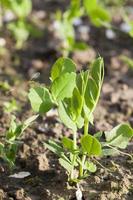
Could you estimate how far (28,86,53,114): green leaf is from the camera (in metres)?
1.64

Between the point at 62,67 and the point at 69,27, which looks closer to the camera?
the point at 62,67

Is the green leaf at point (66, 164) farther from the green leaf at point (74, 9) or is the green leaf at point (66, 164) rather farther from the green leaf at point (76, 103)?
the green leaf at point (74, 9)

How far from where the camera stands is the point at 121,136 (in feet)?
5.37

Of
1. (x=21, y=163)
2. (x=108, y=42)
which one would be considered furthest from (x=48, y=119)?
(x=108, y=42)

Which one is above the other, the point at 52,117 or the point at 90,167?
the point at 52,117

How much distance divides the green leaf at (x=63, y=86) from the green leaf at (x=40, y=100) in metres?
0.02

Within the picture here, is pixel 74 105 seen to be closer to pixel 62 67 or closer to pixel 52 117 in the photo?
pixel 62 67

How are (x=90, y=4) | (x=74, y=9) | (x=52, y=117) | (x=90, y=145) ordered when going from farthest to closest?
(x=74, y=9) < (x=90, y=4) < (x=52, y=117) < (x=90, y=145)

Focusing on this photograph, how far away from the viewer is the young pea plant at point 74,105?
63.0 inches

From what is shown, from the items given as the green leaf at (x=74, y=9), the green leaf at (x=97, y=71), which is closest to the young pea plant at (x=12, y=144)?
the green leaf at (x=97, y=71)

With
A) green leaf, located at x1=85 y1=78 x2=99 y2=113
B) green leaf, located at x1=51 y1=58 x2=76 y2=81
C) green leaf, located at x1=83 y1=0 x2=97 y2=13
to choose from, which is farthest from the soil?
green leaf, located at x1=83 y1=0 x2=97 y2=13

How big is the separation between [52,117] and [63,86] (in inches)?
24.8

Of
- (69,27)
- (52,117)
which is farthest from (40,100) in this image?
(69,27)

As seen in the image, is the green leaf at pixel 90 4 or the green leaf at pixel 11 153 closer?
the green leaf at pixel 11 153
